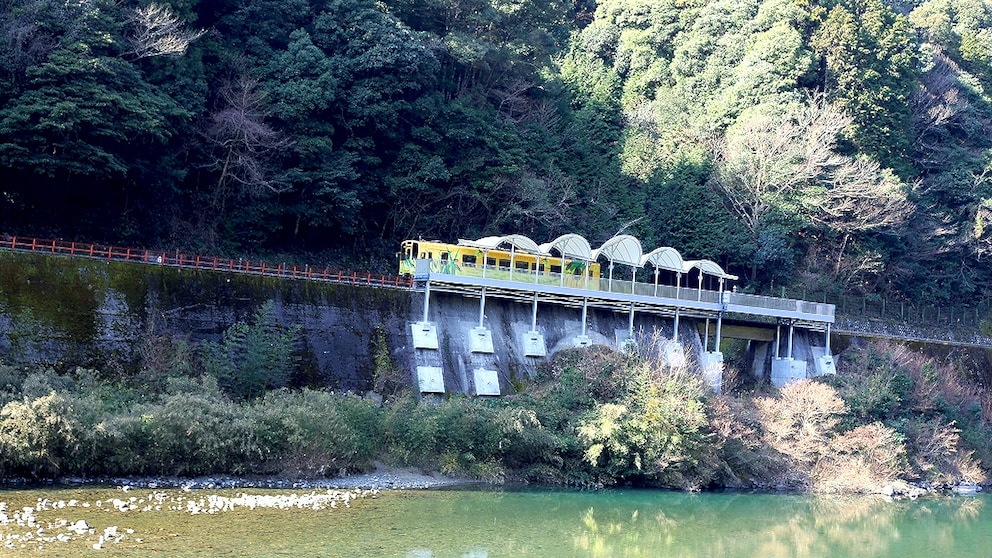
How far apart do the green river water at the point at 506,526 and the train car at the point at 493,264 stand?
30.9ft

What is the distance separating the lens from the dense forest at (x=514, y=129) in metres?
34.4

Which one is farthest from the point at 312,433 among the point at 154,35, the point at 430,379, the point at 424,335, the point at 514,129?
the point at 514,129

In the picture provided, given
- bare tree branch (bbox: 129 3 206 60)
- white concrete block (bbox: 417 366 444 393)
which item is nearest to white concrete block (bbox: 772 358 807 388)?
white concrete block (bbox: 417 366 444 393)

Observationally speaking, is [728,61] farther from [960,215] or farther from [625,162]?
[960,215]

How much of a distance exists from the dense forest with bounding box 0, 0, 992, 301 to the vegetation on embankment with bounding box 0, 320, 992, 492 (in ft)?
32.5

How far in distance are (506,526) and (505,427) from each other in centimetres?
538

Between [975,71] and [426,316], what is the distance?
161 feet

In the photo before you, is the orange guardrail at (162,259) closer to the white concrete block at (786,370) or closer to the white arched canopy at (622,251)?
the white arched canopy at (622,251)

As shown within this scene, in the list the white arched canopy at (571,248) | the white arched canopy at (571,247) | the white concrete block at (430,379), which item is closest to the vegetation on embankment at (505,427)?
the white concrete block at (430,379)

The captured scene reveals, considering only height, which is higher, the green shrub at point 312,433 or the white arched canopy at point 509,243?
the white arched canopy at point 509,243

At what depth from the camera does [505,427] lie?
93.1 ft

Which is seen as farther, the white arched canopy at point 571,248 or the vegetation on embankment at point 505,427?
the white arched canopy at point 571,248

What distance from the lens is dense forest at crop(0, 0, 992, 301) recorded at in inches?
1353

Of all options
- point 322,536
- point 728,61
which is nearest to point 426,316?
point 322,536
